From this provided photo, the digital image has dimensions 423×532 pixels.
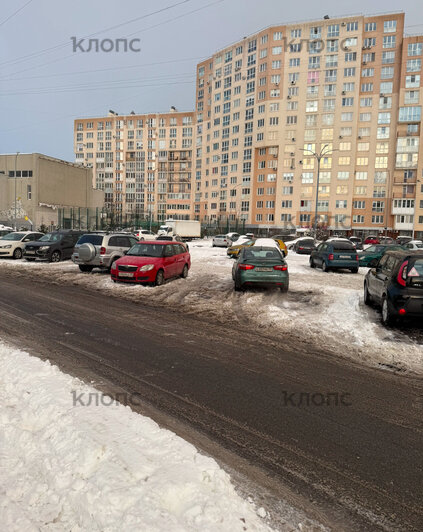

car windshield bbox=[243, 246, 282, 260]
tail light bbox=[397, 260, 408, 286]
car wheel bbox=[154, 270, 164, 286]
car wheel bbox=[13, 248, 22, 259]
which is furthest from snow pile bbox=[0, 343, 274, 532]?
car wheel bbox=[13, 248, 22, 259]

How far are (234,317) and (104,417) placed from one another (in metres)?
5.32

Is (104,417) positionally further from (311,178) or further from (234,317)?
(311,178)

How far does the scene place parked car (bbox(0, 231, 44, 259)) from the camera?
2053 cm

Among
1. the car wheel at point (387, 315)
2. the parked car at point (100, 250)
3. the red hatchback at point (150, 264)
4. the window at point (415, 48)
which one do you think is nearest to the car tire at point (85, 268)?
the parked car at point (100, 250)

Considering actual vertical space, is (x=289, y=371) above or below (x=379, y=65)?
below

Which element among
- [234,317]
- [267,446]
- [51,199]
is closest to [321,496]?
[267,446]

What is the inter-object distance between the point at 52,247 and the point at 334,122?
6395 cm

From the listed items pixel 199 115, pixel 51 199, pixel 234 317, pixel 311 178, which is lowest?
pixel 234 317

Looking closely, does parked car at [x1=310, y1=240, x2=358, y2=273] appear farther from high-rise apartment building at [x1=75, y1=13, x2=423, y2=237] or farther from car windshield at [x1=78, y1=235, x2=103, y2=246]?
high-rise apartment building at [x1=75, y1=13, x2=423, y2=237]

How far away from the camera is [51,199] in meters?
63.0

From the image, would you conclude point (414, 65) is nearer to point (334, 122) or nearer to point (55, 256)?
point (334, 122)

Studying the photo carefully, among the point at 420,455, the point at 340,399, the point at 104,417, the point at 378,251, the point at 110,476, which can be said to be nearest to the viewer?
the point at 110,476

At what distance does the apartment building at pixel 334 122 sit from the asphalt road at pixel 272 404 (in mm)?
57603

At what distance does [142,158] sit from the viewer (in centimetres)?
9869
